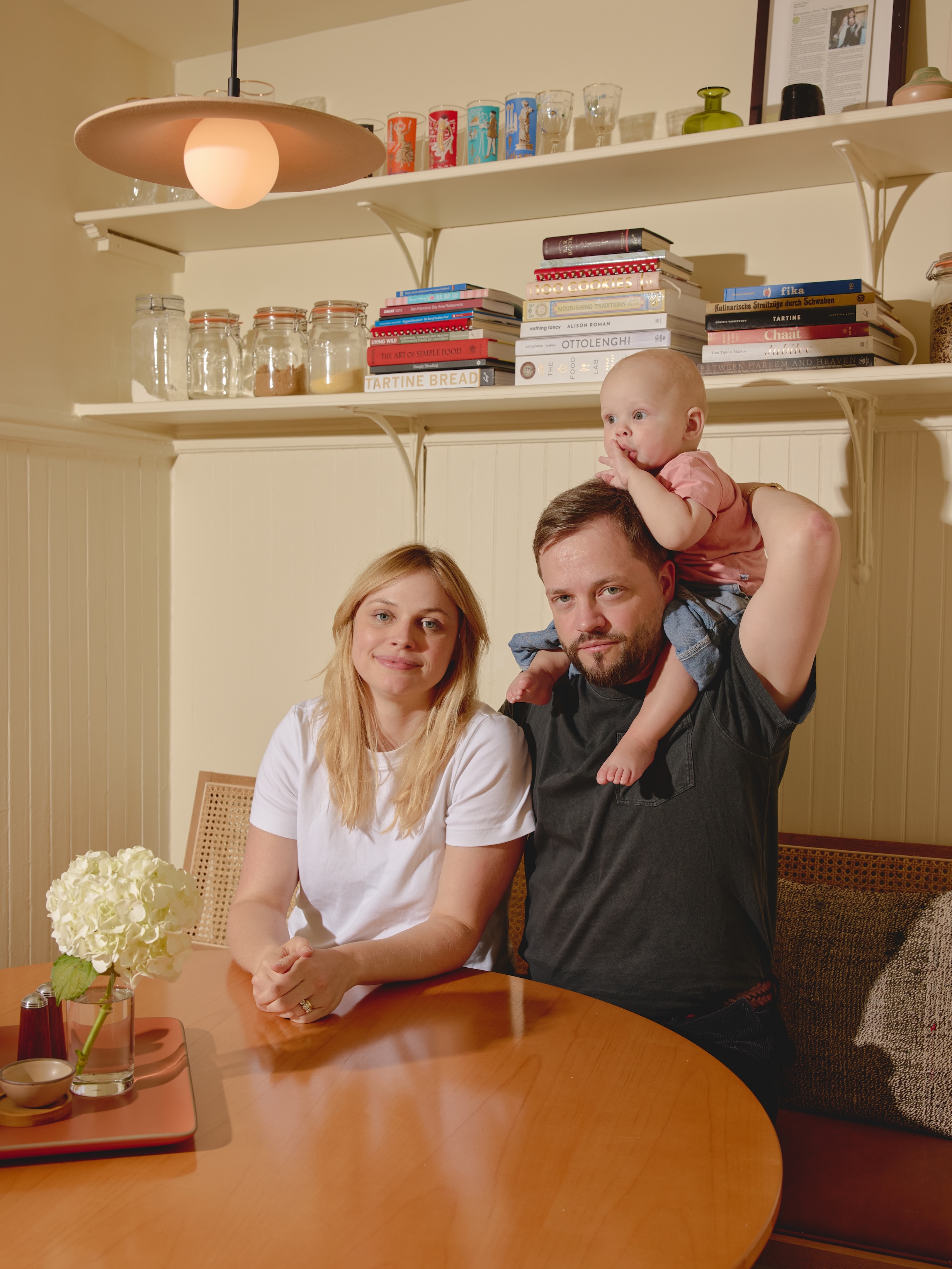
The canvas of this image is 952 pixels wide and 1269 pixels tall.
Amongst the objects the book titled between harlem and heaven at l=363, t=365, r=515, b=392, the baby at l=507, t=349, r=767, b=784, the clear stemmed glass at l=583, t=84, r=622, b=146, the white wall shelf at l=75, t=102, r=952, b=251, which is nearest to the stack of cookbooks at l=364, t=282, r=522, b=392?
the book titled between harlem and heaven at l=363, t=365, r=515, b=392

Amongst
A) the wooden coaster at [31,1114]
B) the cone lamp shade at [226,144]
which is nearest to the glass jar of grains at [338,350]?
the cone lamp shade at [226,144]

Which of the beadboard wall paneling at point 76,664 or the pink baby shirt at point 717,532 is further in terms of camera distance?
the beadboard wall paneling at point 76,664

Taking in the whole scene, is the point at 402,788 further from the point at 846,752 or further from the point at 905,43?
the point at 905,43

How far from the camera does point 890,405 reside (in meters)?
2.12

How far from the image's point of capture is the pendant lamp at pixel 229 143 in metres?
1.20

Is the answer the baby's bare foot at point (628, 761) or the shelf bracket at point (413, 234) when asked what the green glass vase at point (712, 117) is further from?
the baby's bare foot at point (628, 761)

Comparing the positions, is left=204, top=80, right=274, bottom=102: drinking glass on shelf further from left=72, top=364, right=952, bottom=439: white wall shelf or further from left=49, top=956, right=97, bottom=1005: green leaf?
left=49, top=956, right=97, bottom=1005: green leaf

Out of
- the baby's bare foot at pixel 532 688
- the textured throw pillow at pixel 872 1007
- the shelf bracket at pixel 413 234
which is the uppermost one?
the shelf bracket at pixel 413 234

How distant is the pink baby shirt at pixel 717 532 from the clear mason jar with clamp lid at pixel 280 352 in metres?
1.17

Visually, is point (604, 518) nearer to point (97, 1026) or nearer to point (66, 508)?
point (97, 1026)

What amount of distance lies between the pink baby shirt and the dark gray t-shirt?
0.15 metres

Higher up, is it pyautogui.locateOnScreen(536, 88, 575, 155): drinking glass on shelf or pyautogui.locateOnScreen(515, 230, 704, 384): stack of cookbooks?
pyautogui.locateOnScreen(536, 88, 575, 155): drinking glass on shelf

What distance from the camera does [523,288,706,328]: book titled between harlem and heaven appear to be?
2.02 meters

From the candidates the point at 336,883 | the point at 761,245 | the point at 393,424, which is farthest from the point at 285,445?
the point at 336,883
